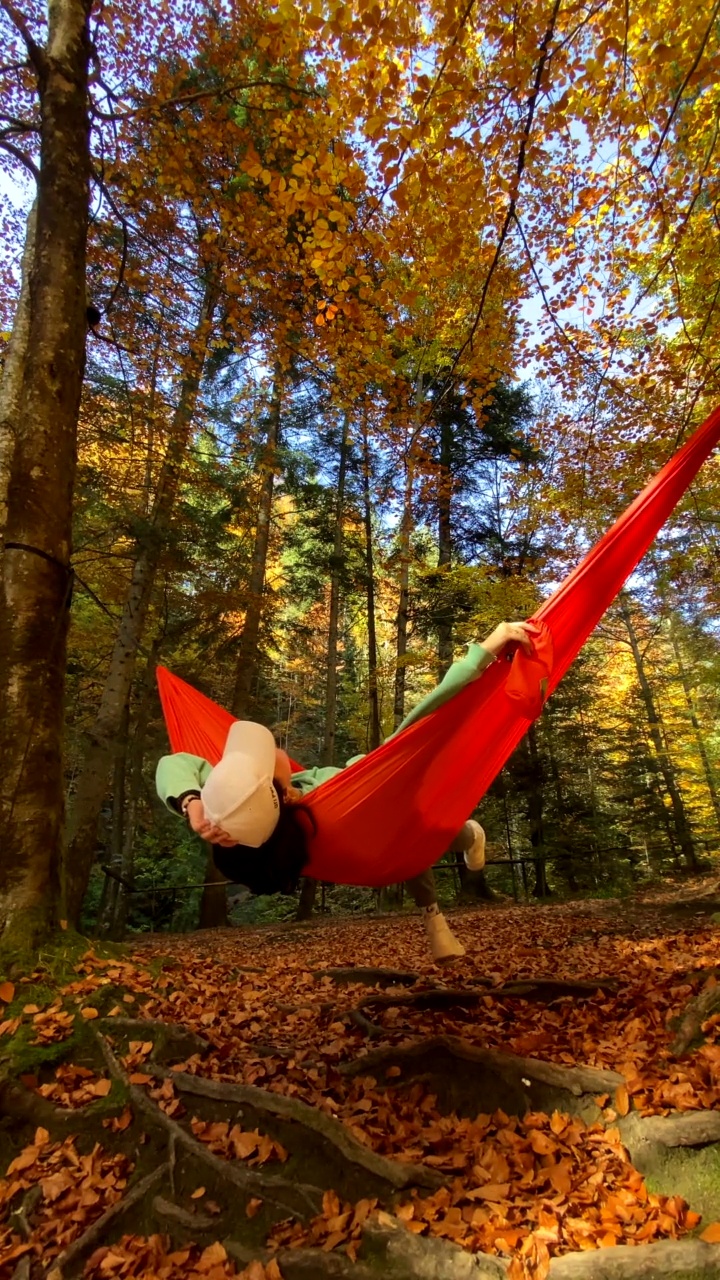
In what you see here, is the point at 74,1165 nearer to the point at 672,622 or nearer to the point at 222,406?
the point at 222,406

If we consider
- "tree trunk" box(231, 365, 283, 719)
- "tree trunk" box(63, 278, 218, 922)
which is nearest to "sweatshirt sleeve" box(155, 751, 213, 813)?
"tree trunk" box(63, 278, 218, 922)

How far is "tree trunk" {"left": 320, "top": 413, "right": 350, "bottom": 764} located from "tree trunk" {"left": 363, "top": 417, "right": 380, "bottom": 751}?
0.40 m

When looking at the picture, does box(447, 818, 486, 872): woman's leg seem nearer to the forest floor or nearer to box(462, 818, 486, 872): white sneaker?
box(462, 818, 486, 872): white sneaker

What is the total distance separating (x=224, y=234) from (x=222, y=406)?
317cm

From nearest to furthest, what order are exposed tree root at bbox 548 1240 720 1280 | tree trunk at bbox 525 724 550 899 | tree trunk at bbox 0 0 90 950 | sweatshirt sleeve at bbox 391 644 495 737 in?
exposed tree root at bbox 548 1240 720 1280 → sweatshirt sleeve at bbox 391 644 495 737 → tree trunk at bbox 0 0 90 950 → tree trunk at bbox 525 724 550 899

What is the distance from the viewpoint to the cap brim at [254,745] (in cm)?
159

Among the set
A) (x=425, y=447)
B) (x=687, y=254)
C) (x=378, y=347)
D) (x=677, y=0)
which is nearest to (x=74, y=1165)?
(x=677, y=0)

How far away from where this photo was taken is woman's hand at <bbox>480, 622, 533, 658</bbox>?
192 cm

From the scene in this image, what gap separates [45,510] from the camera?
253 centimetres

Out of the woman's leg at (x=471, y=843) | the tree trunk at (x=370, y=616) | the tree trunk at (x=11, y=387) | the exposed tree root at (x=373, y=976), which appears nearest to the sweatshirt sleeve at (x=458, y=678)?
the woman's leg at (x=471, y=843)

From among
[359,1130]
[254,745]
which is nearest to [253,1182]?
[359,1130]

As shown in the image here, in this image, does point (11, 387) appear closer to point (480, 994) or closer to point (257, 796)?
point (257, 796)

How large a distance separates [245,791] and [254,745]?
0.13 meters

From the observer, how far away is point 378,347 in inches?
257
